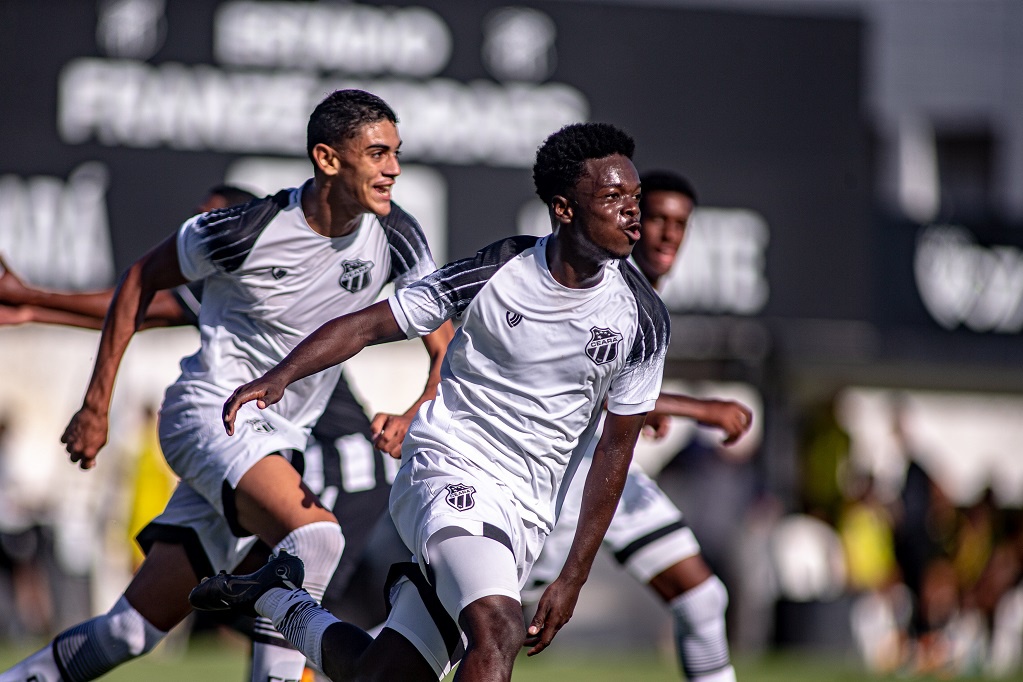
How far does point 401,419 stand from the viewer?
525 cm

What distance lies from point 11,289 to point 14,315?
4.4 inches

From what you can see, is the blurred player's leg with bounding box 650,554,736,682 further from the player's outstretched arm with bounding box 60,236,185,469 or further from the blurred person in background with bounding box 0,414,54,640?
the blurred person in background with bounding box 0,414,54,640

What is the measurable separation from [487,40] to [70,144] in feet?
12.6

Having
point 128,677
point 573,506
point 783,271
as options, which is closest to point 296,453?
point 573,506

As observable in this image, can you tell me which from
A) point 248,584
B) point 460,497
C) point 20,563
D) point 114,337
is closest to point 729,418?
point 460,497

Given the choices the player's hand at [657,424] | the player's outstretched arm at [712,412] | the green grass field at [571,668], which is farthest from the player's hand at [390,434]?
the green grass field at [571,668]

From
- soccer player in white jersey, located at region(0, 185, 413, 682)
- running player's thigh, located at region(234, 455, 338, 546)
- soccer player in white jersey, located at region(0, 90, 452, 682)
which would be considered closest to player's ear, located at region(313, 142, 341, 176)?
soccer player in white jersey, located at region(0, 90, 452, 682)

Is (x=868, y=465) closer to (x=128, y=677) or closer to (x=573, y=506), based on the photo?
(x=128, y=677)

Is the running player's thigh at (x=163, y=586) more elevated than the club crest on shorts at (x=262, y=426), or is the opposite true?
the club crest on shorts at (x=262, y=426)

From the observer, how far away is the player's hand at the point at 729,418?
598 centimetres

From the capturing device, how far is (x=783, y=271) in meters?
13.3

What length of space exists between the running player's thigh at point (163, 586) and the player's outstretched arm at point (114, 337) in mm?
453

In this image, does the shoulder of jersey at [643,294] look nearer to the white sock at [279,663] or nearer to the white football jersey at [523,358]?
the white football jersey at [523,358]

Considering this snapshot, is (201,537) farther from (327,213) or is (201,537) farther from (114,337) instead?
(327,213)
